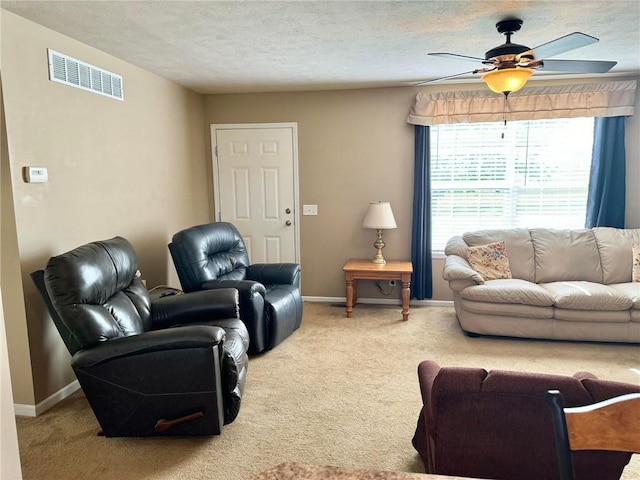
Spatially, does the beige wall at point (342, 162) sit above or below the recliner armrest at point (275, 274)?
above

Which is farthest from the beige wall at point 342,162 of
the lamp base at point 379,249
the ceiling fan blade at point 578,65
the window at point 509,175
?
the ceiling fan blade at point 578,65

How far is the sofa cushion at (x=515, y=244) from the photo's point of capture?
4320 millimetres

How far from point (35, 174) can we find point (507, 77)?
2881 millimetres

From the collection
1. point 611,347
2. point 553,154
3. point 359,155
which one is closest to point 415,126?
point 359,155

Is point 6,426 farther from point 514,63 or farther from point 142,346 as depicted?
point 514,63

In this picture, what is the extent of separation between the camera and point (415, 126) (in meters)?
4.79

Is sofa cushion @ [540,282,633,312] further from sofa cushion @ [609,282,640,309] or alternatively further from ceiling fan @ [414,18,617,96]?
ceiling fan @ [414,18,617,96]

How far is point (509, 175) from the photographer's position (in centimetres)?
477

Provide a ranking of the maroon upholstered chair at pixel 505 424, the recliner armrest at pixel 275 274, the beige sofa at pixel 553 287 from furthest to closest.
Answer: the recliner armrest at pixel 275 274 → the beige sofa at pixel 553 287 → the maroon upholstered chair at pixel 505 424

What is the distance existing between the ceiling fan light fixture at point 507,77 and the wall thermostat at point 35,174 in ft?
9.07

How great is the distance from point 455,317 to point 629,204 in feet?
6.82

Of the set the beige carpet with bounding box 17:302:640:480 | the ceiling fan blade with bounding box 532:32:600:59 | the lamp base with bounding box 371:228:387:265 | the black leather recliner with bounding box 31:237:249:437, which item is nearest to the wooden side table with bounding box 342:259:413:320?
the lamp base with bounding box 371:228:387:265

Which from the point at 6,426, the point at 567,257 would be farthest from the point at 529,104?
the point at 6,426

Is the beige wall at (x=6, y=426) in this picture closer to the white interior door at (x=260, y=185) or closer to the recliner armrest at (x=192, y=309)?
the recliner armrest at (x=192, y=309)
